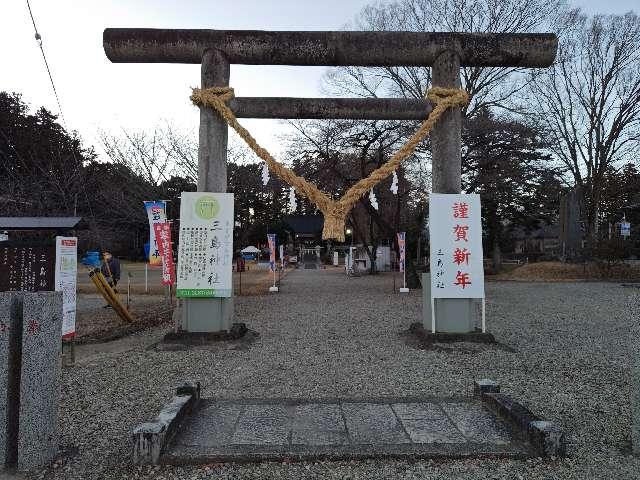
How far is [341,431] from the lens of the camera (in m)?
3.67

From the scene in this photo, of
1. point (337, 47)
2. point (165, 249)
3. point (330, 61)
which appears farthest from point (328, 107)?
point (165, 249)

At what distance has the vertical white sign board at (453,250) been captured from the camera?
7.23 metres

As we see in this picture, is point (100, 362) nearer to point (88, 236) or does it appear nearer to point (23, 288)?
point (23, 288)

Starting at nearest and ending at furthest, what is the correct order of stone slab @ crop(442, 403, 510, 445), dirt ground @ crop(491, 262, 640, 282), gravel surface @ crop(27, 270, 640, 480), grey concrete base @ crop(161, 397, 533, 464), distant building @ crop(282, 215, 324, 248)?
gravel surface @ crop(27, 270, 640, 480)
grey concrete base @ crop(161, 397, 533, 464)
stone slab @ crop(442, 403, 510, 445)
dirt ground @ crop(491, 262, 640, 282)
distant building @ crop(282, 215, 324, 248)

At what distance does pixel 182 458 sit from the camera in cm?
313

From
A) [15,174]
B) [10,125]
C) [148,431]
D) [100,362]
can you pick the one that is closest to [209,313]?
[100,362]

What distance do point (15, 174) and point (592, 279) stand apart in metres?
26.9

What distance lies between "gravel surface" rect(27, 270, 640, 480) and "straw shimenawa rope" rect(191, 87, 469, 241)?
208 cm

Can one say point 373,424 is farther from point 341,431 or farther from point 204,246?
point 204,246

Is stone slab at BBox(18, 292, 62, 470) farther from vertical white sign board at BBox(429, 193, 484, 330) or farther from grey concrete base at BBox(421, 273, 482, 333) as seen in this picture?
grey concrete base at BBox(421, 273, 482, 333)

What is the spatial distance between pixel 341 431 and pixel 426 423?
73 cm

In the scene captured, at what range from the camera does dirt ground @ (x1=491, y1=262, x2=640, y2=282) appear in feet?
71.2

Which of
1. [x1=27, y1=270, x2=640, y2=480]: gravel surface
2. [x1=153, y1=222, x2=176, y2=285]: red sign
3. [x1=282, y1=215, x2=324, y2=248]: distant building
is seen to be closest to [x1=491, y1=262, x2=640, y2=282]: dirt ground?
[x1=27, y1=270, x2=640, y2=480]: gravel surface

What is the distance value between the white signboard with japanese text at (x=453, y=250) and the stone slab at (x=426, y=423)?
318 centimetres
